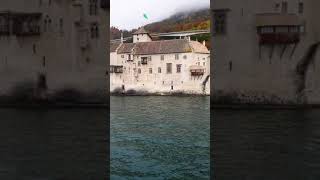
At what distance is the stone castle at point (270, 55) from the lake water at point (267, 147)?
15.4 feet

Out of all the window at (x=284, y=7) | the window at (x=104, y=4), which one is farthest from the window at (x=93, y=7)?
the window at (x=284, y=7)

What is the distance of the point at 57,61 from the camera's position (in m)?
33.0

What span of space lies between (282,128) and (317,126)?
1.89 meters

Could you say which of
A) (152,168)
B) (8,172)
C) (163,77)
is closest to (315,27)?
(152,168)

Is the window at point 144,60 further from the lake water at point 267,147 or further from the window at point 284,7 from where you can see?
the lake water at point 267,147

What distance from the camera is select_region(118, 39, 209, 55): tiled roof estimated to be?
237ft

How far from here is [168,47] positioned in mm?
73375

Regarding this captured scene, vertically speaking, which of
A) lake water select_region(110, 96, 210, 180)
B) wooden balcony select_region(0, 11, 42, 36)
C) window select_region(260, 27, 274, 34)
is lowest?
lake water select_region(110, 96, 210, 180)

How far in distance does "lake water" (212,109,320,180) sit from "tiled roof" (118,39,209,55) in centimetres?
4540

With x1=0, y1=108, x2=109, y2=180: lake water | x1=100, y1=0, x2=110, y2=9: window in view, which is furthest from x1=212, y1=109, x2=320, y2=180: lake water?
x1=100, y1=0, x2=110, y2=9: window

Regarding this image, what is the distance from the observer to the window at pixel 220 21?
32875 millimetres

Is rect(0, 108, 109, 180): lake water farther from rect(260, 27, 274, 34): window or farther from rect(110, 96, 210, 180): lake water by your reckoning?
rect(260, 27, 274, 34): window

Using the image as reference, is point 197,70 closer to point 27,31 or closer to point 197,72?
point 197,72

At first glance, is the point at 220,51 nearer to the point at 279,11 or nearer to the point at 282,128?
the point at 279,11
